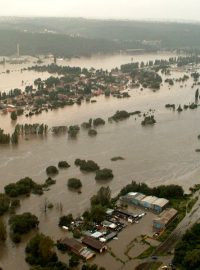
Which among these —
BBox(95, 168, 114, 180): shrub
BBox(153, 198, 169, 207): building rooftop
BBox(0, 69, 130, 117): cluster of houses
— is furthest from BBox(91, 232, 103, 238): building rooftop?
BBox(0, 69, 130, 117): cluster of houses

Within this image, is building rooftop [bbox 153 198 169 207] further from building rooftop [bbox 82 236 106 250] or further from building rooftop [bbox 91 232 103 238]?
building rooftop [bbox 82 236 106 250]

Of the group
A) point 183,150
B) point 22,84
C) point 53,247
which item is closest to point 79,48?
point 22,84

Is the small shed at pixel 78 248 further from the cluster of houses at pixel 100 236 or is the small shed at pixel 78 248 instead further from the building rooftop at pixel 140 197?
the building rooftop at pixel 140 197

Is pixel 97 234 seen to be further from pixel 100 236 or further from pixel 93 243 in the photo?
pixel 93 243

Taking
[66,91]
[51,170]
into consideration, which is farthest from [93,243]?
[66,91]

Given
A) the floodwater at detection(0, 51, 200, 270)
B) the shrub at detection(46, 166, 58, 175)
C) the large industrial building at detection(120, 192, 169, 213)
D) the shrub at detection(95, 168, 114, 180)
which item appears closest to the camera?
the large industrial building at detection(120, 192, 169, 213)

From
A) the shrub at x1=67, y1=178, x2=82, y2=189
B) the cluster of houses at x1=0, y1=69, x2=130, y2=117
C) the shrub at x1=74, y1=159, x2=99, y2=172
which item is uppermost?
the cluster of houses at x1=0, y1=69, x2=130, y2=117

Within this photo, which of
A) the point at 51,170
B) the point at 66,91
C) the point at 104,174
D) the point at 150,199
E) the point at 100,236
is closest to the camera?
the point at 100,236
